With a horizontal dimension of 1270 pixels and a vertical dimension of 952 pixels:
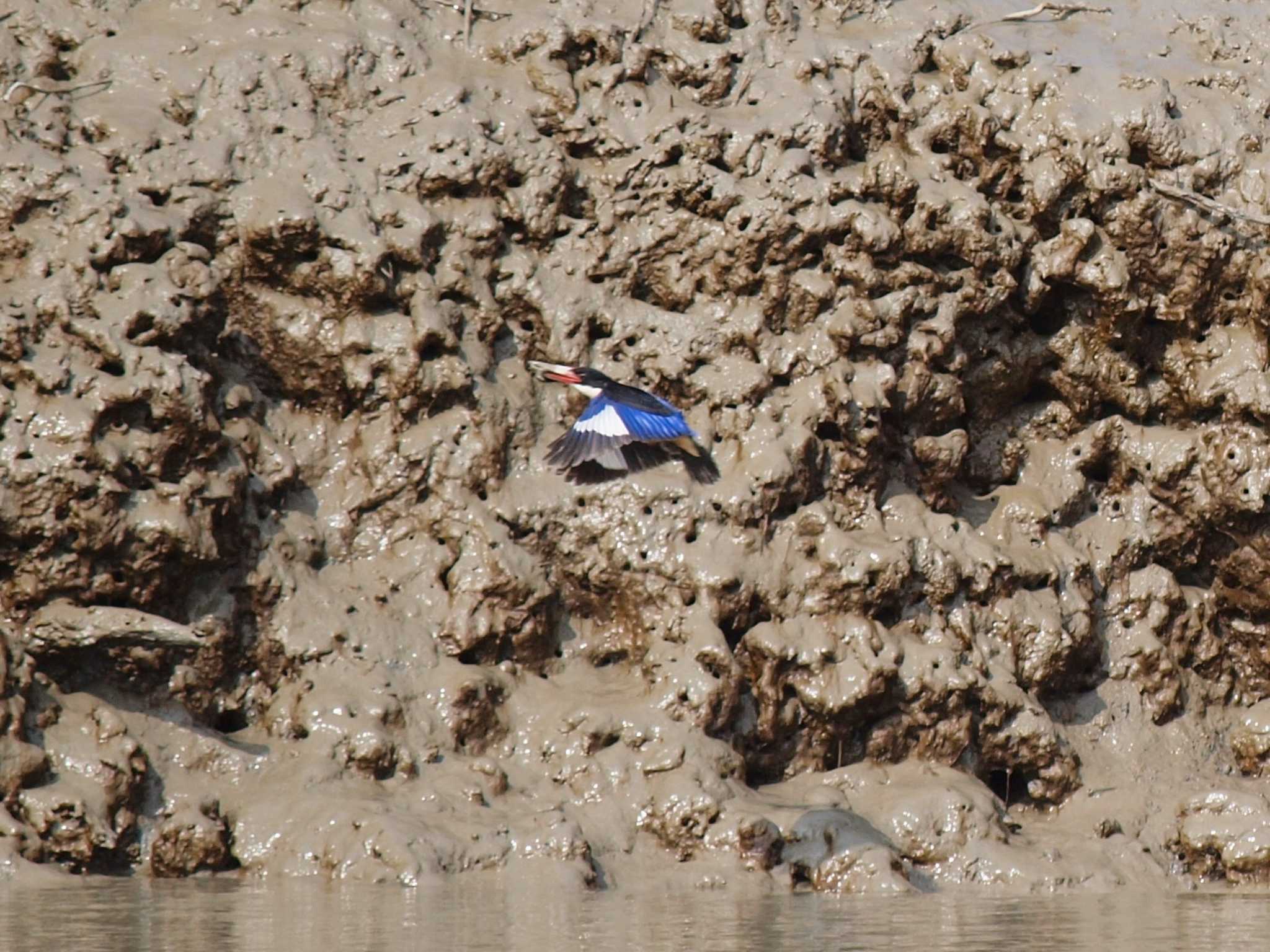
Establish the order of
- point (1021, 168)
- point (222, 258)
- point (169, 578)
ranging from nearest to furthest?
point (169, 578)
point (222, 258)
point (1021, 168)

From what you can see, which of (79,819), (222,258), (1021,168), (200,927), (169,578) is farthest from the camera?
(1021,168)

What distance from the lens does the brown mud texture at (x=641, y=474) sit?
838 centimetres

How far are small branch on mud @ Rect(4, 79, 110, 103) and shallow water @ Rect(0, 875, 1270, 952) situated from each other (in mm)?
3790

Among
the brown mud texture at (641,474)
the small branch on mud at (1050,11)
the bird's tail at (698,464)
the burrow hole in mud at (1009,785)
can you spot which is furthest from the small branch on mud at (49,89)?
the burrow hole in mud at (1009,785)

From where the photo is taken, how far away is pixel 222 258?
30.1 feet

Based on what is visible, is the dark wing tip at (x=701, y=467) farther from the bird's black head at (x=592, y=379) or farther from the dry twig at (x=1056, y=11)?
the dry twig at (x=1056, y=11)

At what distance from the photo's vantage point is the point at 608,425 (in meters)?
9.18

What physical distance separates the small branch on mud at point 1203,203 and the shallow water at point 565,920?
3606 millimetres

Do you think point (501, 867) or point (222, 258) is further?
point (222, 258)

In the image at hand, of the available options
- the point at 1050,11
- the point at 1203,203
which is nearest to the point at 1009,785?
the point at 1203,203

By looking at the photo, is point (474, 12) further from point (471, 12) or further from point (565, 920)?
point (565, 920)

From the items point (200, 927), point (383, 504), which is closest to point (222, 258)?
point (383, 504)

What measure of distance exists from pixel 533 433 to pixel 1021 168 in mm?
2890

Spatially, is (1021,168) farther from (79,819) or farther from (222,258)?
(79,819)
